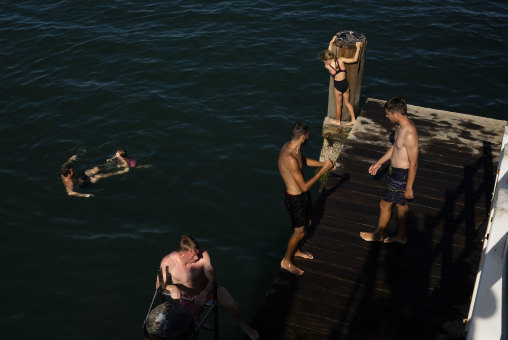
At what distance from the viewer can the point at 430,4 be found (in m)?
19.1

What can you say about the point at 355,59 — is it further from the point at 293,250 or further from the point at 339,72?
the point at 293,250

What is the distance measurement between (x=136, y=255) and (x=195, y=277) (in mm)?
3863

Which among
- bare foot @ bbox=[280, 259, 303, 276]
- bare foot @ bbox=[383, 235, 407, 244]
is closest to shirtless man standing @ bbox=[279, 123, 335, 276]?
bare foot @ bbox=[280, 259, 303, 276]

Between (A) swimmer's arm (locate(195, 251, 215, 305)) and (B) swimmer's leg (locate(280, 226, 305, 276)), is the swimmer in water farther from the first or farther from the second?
(B) swimmer's leg (locate(280, 226, 305, 276))

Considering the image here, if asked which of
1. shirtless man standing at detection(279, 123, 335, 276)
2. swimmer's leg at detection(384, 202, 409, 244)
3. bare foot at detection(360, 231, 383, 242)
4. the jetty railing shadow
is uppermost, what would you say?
shirtless man standing at detection(279, 123, 335, 276)

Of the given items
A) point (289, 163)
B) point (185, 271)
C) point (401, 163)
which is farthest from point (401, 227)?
point (185, 271)

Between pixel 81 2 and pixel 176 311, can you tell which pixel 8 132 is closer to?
pixel 81 2

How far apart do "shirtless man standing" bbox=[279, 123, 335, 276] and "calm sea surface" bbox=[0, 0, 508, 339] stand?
2.54 metres

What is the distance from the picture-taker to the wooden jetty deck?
6551 millimetres

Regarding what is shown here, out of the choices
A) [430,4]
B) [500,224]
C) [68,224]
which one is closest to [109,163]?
[68,224]

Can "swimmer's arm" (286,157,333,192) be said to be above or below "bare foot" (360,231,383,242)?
above

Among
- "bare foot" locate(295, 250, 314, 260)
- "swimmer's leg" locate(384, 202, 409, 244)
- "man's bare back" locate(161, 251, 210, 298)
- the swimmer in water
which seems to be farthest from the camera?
the swimmer in water

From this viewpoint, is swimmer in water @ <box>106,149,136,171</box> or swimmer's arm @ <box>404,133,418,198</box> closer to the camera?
swimmer's arm @ <box>404,133,418,198</box>

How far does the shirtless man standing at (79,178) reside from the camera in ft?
37.4
